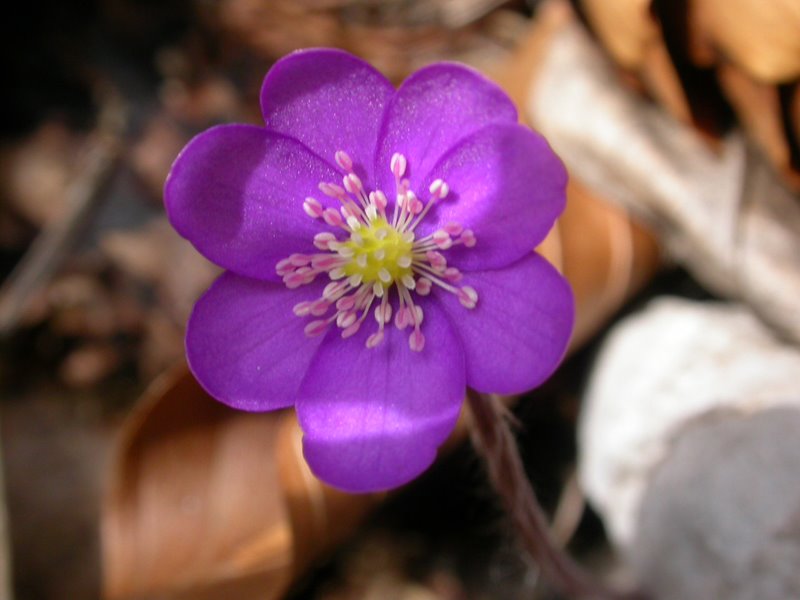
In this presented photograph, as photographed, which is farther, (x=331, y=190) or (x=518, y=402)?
(x=518, y=402)

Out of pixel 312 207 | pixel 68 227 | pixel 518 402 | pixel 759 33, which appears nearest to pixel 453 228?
pixel 312 207

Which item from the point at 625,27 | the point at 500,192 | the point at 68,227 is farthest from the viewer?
the point at 68,227

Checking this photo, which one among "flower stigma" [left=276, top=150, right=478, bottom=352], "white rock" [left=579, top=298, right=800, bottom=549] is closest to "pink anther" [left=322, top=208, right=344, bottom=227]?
"flower stigma" [left=276, top=150, right=478, bottom=352]

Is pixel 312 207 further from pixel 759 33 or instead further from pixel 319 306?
pixel 759 33

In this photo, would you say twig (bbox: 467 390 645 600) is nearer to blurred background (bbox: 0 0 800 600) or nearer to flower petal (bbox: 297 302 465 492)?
flower petal (bbox: 297 302 465 492)

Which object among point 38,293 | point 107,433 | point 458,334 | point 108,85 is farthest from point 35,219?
point 458,334

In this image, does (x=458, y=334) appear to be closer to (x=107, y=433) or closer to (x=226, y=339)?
(x=226, y=339)
